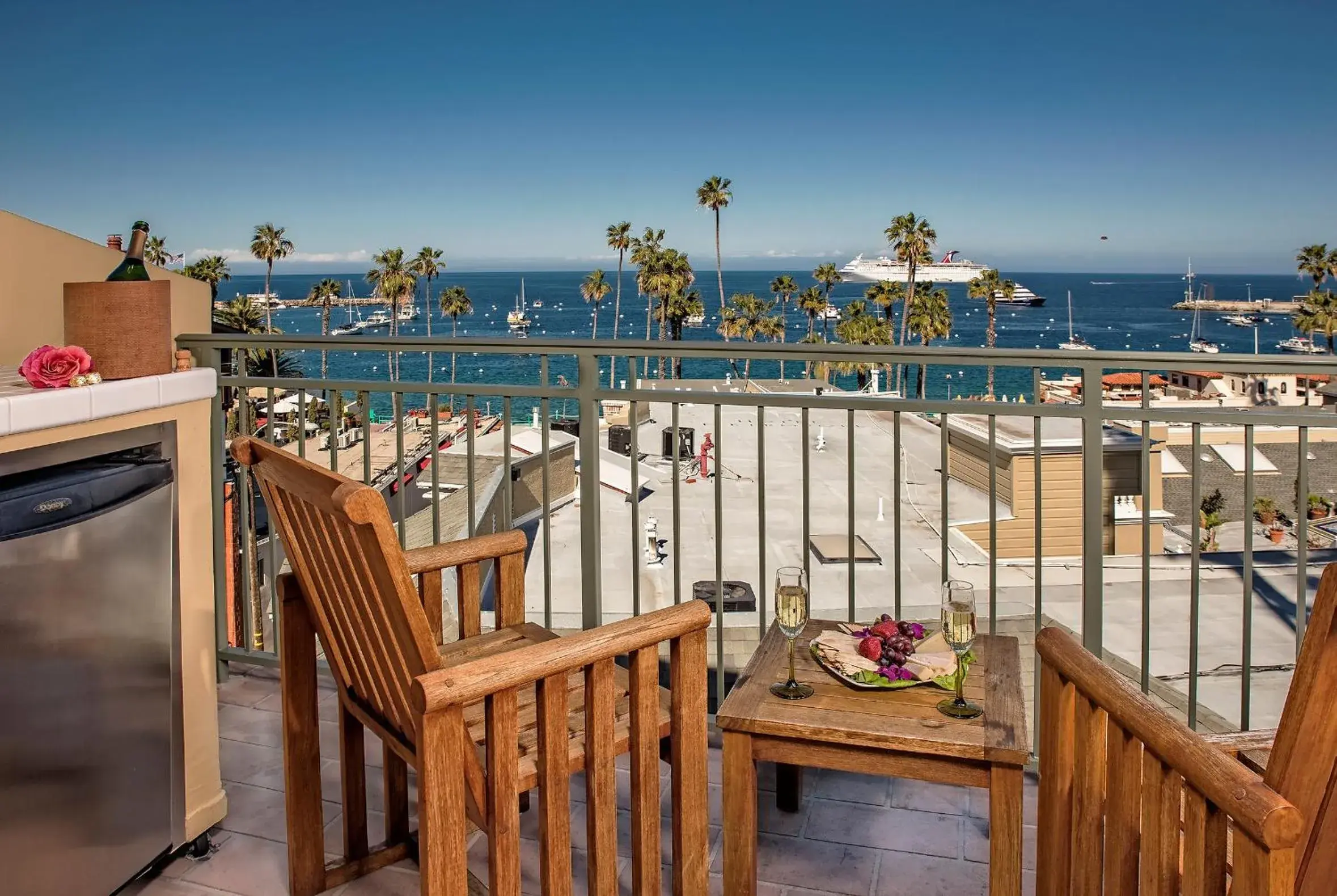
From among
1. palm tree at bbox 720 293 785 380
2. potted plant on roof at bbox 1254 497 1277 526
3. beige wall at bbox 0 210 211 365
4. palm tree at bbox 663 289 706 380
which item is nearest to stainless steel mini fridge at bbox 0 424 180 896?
beige wall at bbox 0 210 211 365

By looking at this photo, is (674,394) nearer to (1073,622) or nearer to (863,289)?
(1073,622)

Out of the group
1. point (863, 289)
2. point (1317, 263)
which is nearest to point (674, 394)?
point (1317, 263)

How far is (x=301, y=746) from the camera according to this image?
1798 millimetres

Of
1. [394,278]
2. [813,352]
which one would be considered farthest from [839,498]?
[394,278]

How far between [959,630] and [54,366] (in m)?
1.58

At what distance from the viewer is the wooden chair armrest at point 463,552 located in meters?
1.79

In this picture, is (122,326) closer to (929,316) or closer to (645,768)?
(645,768)

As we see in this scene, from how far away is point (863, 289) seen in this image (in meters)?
104

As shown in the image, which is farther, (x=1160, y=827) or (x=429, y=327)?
(x=429, y=327)

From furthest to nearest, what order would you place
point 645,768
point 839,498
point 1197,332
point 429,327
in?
point 1197,332
point 429,327
point 839,498
point 645,768

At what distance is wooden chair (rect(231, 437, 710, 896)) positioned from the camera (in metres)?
1.29

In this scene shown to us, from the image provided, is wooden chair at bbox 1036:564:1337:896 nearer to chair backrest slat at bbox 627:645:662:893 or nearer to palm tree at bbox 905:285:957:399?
chair backrest slat at bbox 627:645:662:893

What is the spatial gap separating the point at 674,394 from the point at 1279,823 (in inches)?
65.6

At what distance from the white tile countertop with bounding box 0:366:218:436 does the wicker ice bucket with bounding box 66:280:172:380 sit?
0.14 feet
